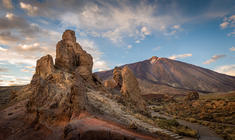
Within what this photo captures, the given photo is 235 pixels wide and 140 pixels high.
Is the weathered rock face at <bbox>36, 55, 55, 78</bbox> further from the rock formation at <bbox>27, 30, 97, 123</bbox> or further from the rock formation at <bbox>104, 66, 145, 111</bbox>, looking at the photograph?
the rock formation at <bbox>104, 66, 145, 111</bbox>

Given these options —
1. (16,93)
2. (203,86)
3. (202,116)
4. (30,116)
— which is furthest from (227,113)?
(203,86)

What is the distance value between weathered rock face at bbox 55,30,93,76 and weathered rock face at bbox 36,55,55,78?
6.66ft

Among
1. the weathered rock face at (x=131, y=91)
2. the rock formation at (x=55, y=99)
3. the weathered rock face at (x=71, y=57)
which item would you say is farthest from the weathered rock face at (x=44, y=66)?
A: the weathered rock face at (x=131, y=91)

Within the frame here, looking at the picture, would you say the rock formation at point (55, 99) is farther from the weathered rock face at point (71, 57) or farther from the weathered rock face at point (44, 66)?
the weathered rock face at point (71, 57)

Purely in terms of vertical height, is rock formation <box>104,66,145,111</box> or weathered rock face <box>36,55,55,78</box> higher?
weathered rock face <box>36,55,55,78</box>

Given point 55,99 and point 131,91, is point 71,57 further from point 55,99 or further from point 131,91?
point 55,99

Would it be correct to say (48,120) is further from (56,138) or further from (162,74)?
(162,74)

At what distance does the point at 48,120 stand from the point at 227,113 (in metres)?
28.9

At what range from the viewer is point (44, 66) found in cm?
1338

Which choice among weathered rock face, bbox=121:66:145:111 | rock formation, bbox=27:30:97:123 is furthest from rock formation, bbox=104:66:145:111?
rock formation, bbox=27:30:97:123

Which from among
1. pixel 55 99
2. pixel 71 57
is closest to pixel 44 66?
pixel 71 57

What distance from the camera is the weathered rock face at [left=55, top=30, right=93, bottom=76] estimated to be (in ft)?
52.7

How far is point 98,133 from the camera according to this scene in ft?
17.0

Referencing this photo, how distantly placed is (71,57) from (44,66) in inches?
174
